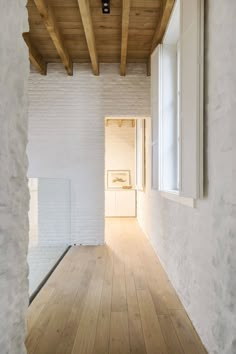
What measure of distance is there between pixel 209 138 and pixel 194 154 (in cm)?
19

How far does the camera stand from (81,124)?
17.5ft

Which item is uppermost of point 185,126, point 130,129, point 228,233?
point 130,129

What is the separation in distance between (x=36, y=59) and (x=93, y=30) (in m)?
1.11

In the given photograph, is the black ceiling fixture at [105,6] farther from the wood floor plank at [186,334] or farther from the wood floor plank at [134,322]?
the wood floor plank at [186,334]

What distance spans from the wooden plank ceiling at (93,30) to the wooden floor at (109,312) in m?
3.00

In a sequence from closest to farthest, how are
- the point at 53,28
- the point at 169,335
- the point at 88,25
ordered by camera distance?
the point at 169,335 < the point at 88,25 < the point at 53,28

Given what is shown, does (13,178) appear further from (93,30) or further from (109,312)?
(93,30)

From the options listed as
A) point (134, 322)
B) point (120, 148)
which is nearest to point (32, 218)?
point (134, 322)

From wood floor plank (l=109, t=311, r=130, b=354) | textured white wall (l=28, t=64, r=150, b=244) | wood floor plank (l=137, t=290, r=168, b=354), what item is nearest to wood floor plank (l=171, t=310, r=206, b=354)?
wood floor plank (l=137, t=290, r=168, b=354)

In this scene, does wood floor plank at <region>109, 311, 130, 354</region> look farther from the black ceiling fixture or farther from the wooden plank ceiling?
the black ceiling fixture

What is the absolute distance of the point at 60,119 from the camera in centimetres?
531

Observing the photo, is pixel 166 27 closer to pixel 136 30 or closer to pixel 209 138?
pixel 136 30

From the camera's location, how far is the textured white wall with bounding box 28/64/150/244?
5297mm

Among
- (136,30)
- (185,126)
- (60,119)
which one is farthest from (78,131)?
(185,126)
